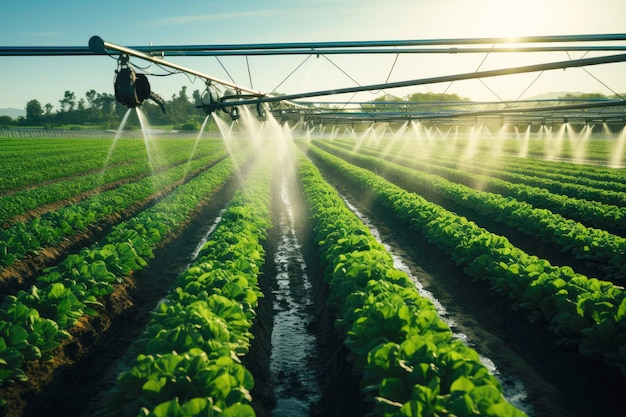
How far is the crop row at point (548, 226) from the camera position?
822 centimetres

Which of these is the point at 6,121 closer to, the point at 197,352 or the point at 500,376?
the point at 197,352

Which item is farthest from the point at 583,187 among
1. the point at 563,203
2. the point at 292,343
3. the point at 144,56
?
the point at 144,56

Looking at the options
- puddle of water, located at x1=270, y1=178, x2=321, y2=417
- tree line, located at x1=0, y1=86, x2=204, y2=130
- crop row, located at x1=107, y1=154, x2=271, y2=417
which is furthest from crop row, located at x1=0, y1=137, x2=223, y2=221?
tree line, located at x1=0, y1=86, x2=204, y2=130

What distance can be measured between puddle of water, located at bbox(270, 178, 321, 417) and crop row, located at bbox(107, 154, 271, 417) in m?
0.71

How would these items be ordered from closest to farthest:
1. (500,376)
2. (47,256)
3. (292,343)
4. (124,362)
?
(500,376), (124,362), (292,343), (47,256)

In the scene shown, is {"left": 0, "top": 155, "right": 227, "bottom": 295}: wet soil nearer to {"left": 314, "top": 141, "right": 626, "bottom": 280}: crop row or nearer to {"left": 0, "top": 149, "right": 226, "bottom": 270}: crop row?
{"left": 0, "top": 149, "right": 226, "bottom": 270}: crop row

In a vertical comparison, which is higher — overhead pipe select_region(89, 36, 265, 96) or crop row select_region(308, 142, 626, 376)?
overhead pipe select_region(89, 36, 265, 96)

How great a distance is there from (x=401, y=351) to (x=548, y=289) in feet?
12.2

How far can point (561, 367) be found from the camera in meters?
5.52

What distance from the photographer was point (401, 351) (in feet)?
12.6

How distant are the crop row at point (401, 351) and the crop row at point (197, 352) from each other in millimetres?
1236

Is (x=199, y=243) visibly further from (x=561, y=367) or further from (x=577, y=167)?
(x=577, y=167)

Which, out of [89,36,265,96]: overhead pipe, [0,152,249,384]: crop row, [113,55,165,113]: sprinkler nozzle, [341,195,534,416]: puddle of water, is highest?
[89,36,265,96]: overhead pipe

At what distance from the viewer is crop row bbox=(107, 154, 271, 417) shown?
11.0 ft
